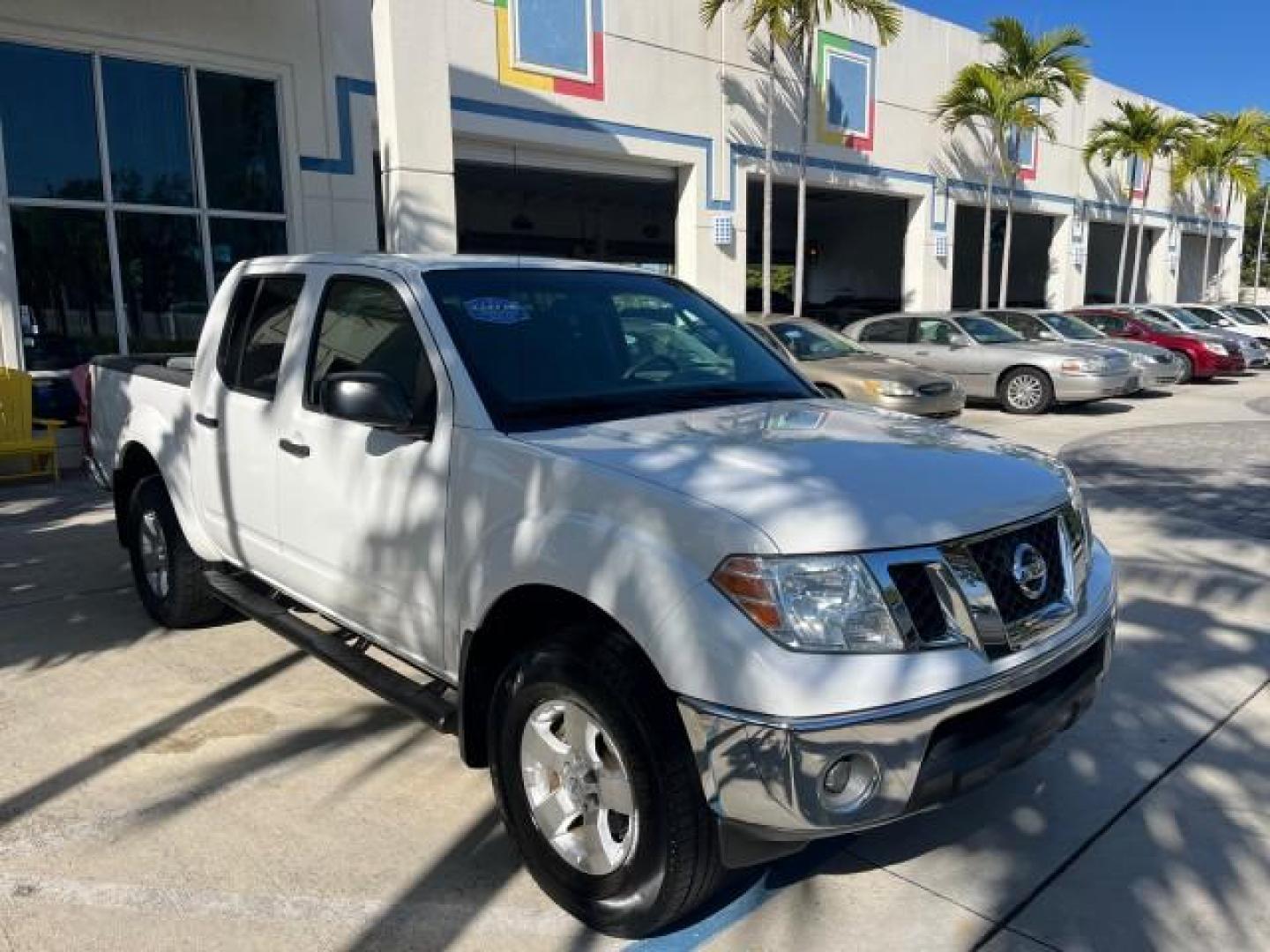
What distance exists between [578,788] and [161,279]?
36.6ft

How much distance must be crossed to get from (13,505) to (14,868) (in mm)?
6790

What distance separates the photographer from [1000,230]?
115ft

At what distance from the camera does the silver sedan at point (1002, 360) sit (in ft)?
46.1

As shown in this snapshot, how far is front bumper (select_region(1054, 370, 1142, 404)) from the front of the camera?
14.0 meters

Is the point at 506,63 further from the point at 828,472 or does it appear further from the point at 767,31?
the point at 828,472

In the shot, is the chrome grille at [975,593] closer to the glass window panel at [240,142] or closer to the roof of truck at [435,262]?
the roof of truck at [435,262]

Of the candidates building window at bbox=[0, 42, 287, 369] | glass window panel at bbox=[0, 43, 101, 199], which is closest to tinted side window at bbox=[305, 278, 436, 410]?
building window at bbox=[0, 42, 287, 369]

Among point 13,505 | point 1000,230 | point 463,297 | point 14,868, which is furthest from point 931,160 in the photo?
point 14,868

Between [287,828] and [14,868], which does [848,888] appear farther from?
[14,868]

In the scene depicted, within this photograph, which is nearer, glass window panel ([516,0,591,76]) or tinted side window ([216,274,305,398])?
tinted side window ([216,274,305,398])

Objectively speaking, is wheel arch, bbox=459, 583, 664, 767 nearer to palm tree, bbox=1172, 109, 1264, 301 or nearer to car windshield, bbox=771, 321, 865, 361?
car windshield, bbox=771, 321, 865, 361

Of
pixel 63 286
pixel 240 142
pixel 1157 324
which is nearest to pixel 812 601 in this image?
pixel 63 286

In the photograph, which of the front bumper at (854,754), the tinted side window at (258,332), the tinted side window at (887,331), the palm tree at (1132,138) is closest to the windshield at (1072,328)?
the tinted side window at (887,331)

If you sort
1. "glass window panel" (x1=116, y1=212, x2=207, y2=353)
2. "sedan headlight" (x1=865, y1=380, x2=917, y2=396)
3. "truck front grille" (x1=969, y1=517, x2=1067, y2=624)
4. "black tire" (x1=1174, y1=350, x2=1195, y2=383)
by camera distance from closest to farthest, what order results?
"truck front grille" (x1=969, y1=517, x2=1067, y2=624), "sedan headlight" (x1=865, y1=380, x2=917, y2=396), "glass window panel" (x1=116, y1=212, x2=207, y2=353), "black tire" (x1=1174, y1=350, x2=1195, y2=383)
